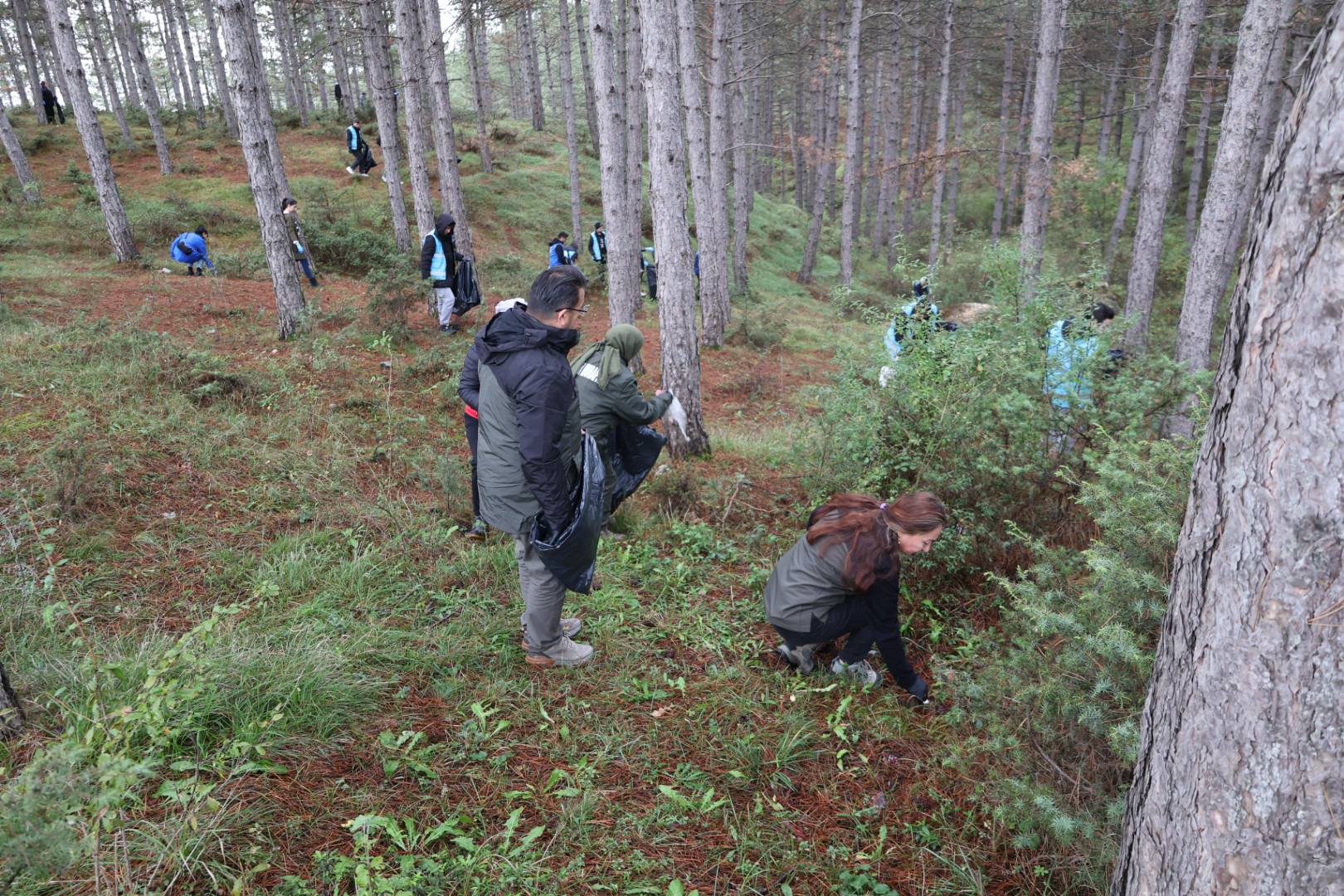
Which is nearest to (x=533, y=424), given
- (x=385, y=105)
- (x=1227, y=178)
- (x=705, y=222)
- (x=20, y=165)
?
(x=1227, y=178)

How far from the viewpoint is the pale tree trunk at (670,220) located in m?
6.38

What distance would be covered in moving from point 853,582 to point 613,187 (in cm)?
724

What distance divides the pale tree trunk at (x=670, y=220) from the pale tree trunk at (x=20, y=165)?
665 inches

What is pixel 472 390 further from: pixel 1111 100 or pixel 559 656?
pixel 1111 100

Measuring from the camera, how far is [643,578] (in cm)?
477

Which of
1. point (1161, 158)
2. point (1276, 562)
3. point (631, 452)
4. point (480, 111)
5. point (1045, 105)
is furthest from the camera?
point (480, 111)

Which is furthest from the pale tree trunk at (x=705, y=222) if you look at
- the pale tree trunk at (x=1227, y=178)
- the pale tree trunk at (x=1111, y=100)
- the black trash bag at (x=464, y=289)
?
the pale tree trunk at (x=1111, y=100)

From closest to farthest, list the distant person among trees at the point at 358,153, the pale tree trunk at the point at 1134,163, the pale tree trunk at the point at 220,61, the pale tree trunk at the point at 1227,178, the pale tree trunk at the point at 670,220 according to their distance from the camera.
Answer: the pale tree trunk at the point at 670,220 → the pale tree trunk at the point at 1227,178 → the distant person among trees at the point at 358,153 → the pale tree trunk at the point at 1134,163 → the pale tree trunk at the point at 220,61

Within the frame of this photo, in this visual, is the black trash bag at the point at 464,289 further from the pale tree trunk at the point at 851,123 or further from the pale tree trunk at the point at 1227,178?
the pale tree trunk at the point at 851,123

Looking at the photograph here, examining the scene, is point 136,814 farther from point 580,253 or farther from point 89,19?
point 89,19

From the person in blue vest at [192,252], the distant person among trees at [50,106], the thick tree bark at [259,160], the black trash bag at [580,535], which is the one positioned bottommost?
the black trash bag at [580,535]

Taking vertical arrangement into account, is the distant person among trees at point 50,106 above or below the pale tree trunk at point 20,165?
above

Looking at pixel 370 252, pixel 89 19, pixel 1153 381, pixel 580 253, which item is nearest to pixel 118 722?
pixel 1153 381

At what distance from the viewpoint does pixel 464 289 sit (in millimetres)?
10523
